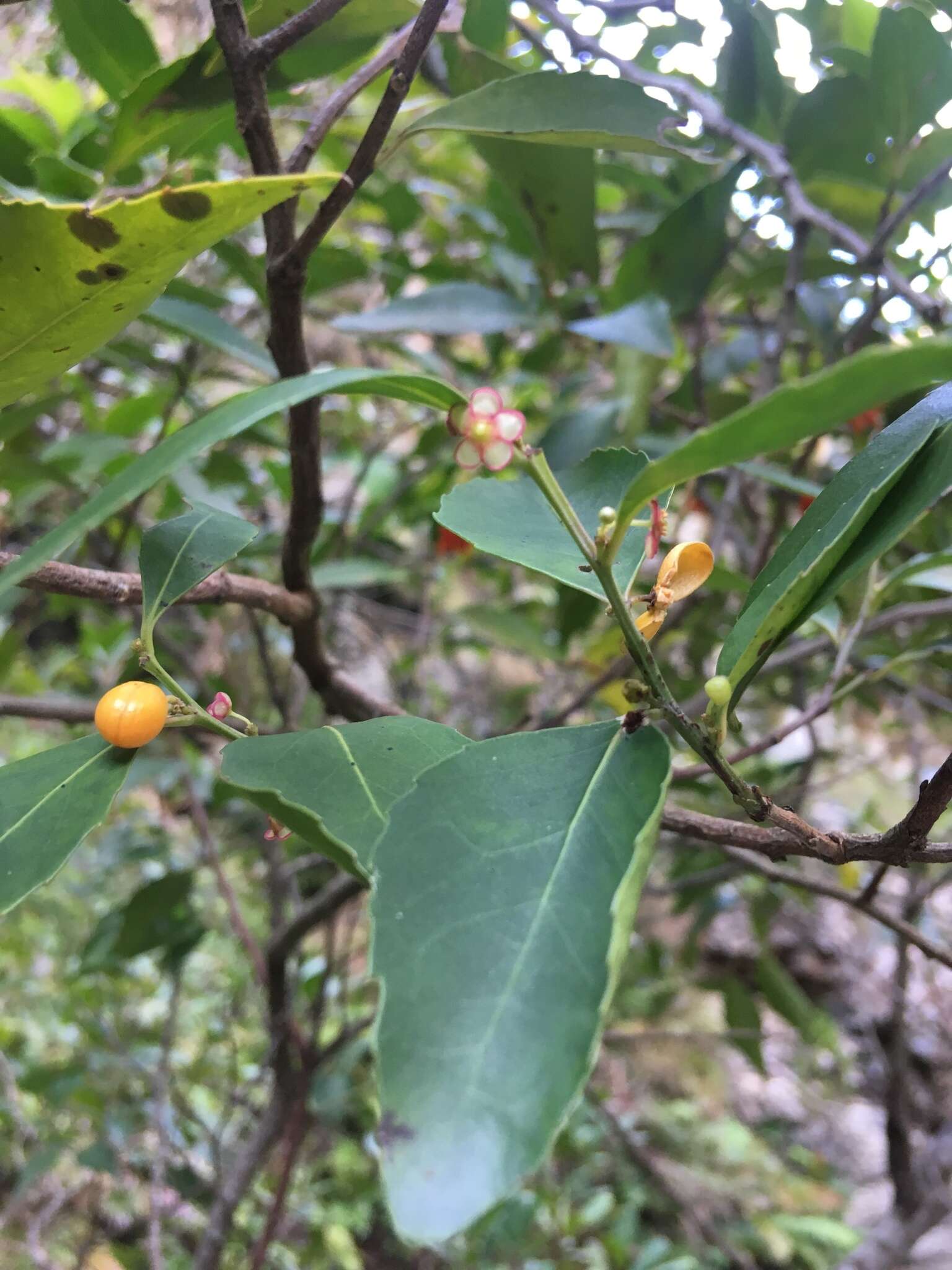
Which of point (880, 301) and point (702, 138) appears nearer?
point (880, 301)

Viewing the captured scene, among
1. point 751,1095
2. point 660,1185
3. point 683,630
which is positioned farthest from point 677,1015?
point 683,630

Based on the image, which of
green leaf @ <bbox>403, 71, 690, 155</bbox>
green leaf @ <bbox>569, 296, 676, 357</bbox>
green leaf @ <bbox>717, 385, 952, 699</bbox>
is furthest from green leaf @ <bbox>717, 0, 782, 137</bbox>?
green leaf @ <bbox>717, 385, 952, 699</bbox>

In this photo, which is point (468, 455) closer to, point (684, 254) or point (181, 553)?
point (181, 553)

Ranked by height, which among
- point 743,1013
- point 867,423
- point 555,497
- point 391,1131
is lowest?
point 743,1013

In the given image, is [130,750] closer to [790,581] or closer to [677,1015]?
[790,581]

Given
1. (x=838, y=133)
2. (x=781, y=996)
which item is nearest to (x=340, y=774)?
(x=838, y=133)

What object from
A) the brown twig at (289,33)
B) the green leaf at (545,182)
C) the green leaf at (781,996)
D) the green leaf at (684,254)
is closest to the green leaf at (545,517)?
the brown twig at (289,33)
